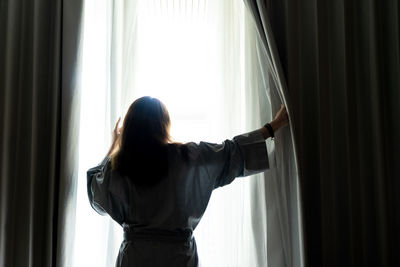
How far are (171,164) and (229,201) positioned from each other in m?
0.37

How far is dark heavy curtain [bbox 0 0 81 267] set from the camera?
1239 millimetres

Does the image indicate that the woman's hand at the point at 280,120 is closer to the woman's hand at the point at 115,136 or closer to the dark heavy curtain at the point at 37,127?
the woman's hand at the point at 115,136

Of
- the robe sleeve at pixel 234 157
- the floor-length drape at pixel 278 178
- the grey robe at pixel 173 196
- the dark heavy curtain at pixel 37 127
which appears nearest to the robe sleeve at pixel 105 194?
the grey robe at pixel 173 196

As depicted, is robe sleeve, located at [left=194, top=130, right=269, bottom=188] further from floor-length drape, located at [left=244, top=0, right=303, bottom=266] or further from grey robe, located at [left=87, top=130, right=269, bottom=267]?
floor-length drape, located at [left=244, top=0, right=303, bottom=266]

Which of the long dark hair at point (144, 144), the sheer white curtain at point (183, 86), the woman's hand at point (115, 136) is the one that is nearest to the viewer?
the long dark hair at point (144, 144)

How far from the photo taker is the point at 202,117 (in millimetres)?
1360

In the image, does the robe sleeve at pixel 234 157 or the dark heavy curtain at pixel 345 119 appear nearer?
the robe sleeve at pixel 234 157

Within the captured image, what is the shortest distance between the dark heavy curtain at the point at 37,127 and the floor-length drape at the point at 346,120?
2.84 ft

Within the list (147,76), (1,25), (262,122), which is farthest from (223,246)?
(1,25)

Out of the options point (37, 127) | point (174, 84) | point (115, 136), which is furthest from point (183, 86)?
point (37, 127)

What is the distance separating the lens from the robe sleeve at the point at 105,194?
1.11 metres

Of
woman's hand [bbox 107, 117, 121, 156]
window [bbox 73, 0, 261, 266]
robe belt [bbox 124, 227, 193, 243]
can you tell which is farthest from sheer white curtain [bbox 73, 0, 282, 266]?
robe belt [bbox 124, 227, 193, 243]

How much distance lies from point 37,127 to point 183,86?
60cm

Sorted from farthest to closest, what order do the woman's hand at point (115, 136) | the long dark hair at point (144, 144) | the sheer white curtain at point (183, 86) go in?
1. the sheer white curtain at point (183, 86)
2. the woman's hand at point (115, 136)
3. the long dark hair at point (144, 144)
